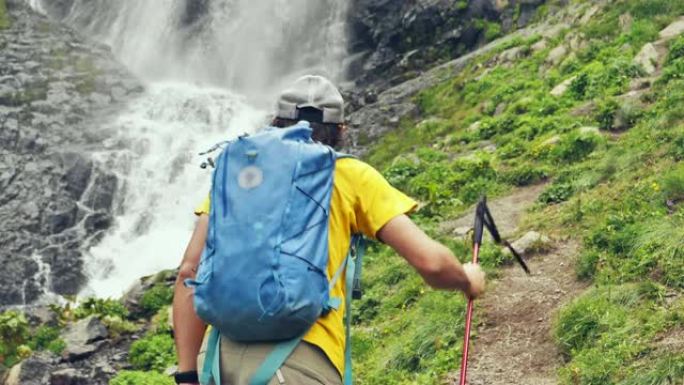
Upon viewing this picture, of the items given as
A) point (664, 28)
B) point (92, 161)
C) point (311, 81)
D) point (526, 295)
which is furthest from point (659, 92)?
point (92, 161)

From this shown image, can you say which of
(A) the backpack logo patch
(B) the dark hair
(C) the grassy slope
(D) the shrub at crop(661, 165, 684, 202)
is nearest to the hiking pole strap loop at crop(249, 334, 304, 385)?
(A) the backpack logo patch

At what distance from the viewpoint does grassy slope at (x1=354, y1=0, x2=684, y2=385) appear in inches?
276

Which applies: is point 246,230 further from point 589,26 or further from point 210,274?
point 589,26

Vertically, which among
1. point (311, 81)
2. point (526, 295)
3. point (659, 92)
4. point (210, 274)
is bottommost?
point (526, 295)

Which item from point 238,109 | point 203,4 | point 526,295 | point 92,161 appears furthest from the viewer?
point 203,4

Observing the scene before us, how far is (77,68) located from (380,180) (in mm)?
32494

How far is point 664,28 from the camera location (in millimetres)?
18203

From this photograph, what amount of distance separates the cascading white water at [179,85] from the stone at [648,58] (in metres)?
13.3

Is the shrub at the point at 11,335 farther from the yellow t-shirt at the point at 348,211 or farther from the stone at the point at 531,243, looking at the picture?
the yellow t-shirt at the point at 348,211

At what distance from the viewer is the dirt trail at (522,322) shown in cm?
735

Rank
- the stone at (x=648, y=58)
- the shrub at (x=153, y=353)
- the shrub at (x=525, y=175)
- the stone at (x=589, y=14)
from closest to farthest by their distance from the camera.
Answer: the shrub at (x=525, y=175) → the shrub at (x=153, y=353) → the stone at (x=648, y=58) → the stone at (x=589, y=14)

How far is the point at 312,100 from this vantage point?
3328mm

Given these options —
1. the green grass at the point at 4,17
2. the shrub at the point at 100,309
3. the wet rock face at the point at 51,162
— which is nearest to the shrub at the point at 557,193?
the shrub at the point at 100,309

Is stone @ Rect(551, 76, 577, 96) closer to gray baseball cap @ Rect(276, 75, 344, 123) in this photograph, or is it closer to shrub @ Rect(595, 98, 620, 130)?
shrub @ Rect(595, 98, 620, 130)
